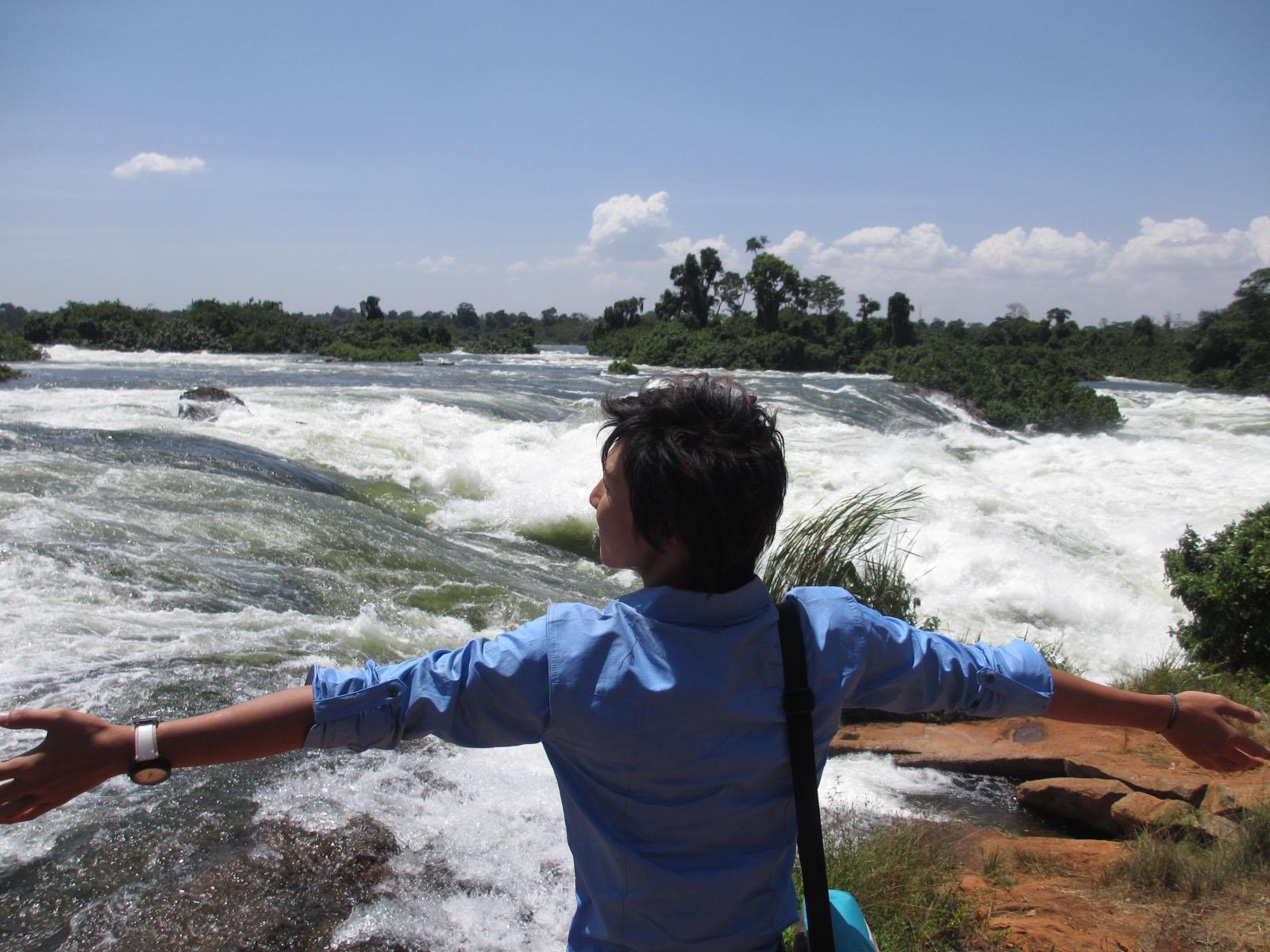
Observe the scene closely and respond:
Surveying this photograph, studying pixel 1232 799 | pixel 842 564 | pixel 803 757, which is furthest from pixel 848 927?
pixel 842 564

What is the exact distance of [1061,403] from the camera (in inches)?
820

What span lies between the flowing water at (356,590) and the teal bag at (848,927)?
59.2 inches

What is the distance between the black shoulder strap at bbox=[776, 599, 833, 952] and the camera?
1.11 metres

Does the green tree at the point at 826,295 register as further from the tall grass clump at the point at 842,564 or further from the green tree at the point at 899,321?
the tall grass clump at the point at 842,564

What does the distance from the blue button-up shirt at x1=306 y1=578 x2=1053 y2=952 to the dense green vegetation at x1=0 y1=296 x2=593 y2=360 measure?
34.7 m

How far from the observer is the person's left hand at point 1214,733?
1384 millimetres

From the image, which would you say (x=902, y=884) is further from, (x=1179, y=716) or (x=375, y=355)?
(x=375, y=355)

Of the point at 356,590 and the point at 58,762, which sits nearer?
the point at 58,762

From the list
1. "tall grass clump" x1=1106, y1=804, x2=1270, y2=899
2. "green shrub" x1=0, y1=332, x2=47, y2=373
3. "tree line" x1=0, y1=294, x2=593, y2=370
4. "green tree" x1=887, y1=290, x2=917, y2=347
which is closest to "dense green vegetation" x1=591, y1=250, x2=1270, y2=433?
"green tree" x1=887, y1=290, x2=917, y2=347

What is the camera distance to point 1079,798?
3.41 m

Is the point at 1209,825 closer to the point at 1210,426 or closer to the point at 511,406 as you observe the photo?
the point at 511,406

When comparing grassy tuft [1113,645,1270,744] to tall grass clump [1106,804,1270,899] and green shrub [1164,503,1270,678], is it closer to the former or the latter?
green shrub [1164,503,1270,678]

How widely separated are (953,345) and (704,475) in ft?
126

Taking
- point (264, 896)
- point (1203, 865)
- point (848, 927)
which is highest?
point (848, 927)
